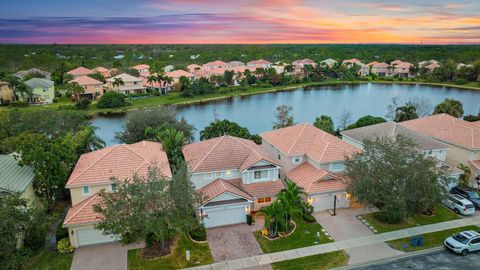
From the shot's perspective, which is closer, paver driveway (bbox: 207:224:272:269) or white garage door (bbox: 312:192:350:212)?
paver driveway (bbox: 207:224:272:269)

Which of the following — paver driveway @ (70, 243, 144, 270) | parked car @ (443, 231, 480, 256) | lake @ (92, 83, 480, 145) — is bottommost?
lake @ (92, 83, 480, 145)

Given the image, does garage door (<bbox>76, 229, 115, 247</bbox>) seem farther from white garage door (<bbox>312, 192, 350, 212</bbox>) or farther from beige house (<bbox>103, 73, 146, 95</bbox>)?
beige house (<bbox>103, 73, 146, 95</bbox>)

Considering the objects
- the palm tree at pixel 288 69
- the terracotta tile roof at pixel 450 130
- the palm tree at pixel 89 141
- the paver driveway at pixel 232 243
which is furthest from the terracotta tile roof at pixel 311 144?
the palm tree at pixel 288 69

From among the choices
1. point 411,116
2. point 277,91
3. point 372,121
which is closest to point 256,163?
point 372,121

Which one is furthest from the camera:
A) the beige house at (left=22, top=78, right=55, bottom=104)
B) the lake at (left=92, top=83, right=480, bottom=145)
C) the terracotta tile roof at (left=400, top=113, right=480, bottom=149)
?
the beige house at (left=22, top=78, right=55, bottom=104)

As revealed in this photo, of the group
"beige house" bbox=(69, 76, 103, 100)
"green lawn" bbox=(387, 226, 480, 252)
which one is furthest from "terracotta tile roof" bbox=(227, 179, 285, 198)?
"beige house" bbox=(69, 76, 103, 100)

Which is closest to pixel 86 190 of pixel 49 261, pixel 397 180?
pixel 49 261

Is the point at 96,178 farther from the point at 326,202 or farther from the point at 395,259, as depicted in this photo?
the point at 395,259

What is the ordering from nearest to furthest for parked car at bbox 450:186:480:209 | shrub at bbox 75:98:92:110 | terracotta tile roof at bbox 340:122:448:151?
1. parked car at bbox 450:186:480:209
2. terracotta tile roof at bbox 340:122:448:151
3. shrub at bbox 75:98:92:110

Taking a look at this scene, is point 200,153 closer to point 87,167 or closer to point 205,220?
point 205,220
